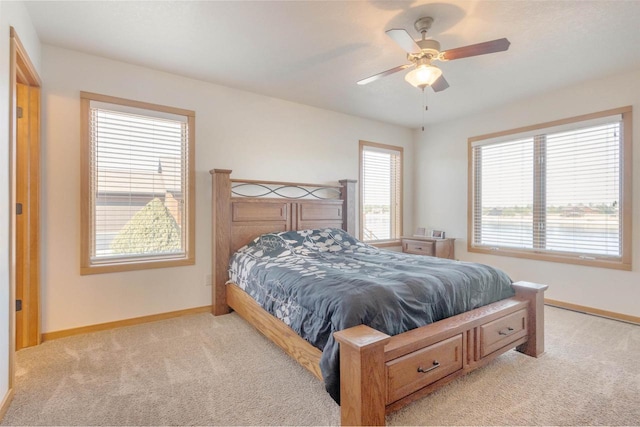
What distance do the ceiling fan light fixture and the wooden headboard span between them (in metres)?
2.14

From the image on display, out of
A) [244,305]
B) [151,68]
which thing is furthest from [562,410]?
[151,68]

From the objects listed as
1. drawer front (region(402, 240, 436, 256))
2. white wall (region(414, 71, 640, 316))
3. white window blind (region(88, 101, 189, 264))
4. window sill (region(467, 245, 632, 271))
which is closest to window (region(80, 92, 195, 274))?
white window blind (region(88, 101, 189, 264))

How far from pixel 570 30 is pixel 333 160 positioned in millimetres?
2861

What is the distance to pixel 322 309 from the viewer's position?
1892 mm

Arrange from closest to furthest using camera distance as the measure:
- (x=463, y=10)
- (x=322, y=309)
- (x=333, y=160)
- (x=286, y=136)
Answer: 1. (x=322, y=309)
2. (x=463, y=10)
3. (x=286, y=136)
4. (x=333, y=160)

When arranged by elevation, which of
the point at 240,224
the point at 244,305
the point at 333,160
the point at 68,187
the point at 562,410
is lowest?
the point at 562,410

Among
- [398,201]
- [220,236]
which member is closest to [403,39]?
[220,236]

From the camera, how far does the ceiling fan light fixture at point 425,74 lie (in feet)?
7.55

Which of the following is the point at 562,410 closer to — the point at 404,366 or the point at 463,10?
the point at 404,366

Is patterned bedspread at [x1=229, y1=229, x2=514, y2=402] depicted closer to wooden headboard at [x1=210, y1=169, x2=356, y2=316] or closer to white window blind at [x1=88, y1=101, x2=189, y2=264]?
wooden headboard at [x1=210, y1=169, x2=356, y2=316]

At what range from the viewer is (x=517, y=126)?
419 centimetres

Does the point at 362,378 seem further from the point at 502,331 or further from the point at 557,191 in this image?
the point at 557,191

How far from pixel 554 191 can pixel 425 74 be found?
2746 millimetres

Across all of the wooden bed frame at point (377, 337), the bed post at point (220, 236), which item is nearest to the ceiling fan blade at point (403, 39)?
the wooden bed frame at point (377, 337)
